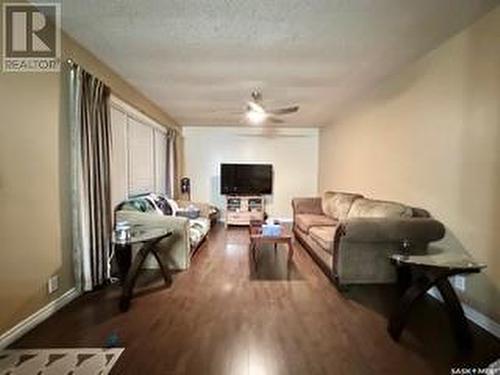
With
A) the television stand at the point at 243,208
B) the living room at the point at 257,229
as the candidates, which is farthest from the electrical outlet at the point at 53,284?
the television stand at the point at 243,208

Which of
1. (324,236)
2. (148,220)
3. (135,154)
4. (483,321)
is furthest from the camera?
(135,154)

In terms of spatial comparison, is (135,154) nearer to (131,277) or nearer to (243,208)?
(131,277)

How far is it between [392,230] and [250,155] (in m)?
5.45

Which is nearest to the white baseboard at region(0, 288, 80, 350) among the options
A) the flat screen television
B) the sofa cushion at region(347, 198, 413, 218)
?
the sofa cushion at region(347, 198, 413, 218)

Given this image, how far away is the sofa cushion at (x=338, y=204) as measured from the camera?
504 cm

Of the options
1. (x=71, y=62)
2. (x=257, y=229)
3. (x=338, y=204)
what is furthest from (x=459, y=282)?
(x=71, y=62)

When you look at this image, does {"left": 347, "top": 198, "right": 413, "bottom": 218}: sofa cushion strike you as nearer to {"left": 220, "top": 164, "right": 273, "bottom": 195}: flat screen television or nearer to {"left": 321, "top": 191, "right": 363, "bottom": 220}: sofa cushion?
{"left": 321, "top": 191, "right": 363, "bottom": 220}: sofa cushion

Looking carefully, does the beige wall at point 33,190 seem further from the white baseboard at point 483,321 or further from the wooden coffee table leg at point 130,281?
the white baseboard at point 483,321

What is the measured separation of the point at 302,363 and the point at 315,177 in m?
6.73

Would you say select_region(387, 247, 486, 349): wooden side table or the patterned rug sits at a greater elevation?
select_region(387, 247, 486, 349): wooden side table

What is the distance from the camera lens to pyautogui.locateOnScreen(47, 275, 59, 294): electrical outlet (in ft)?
9.11

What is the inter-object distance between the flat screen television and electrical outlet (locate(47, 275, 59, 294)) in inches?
205

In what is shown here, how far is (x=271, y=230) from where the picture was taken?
439 centimetres

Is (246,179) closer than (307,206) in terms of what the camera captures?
No
